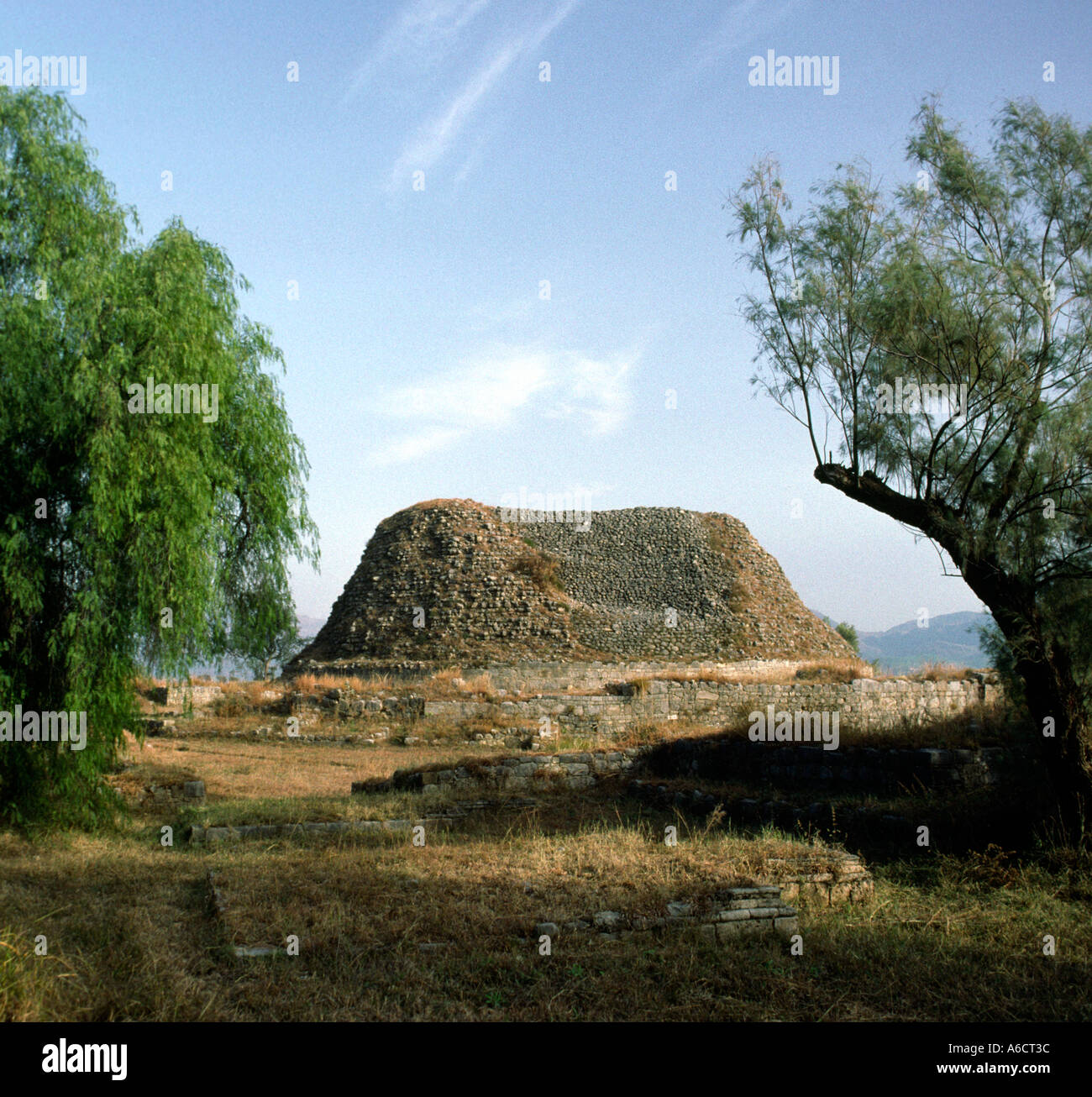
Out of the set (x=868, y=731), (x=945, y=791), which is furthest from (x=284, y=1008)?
(x=868, y=731)

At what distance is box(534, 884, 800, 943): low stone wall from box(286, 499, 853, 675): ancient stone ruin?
2621cm

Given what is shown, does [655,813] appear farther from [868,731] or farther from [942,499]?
[942,499]

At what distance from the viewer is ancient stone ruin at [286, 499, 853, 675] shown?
116 ft

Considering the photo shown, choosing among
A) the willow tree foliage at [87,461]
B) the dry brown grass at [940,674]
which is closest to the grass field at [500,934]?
the willow tree foliage at [87,461]

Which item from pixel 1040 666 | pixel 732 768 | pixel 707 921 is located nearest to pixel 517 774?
pixel 732 768

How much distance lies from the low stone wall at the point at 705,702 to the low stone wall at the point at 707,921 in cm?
1501

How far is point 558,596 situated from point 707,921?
32.9 m

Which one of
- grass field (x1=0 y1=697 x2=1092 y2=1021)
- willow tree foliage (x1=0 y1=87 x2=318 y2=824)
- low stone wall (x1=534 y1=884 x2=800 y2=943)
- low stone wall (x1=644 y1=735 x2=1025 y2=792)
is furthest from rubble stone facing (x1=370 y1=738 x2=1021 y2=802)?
willow tree foliage (x1=0 y1=87 x2=318 y2=824)

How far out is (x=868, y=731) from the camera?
12.3 meters

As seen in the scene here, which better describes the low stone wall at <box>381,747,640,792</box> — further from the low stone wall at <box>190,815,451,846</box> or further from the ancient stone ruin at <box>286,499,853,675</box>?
the ancient stone ruin at <box>286,499,853,675</box>

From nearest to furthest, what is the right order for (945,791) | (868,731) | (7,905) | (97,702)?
(7,905) → (97,702) → (945,791) → (868,731)

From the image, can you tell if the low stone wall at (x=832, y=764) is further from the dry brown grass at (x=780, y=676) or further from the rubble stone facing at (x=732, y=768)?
the dry brown grass at (x=780, y=676)

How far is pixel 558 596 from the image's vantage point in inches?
1532
